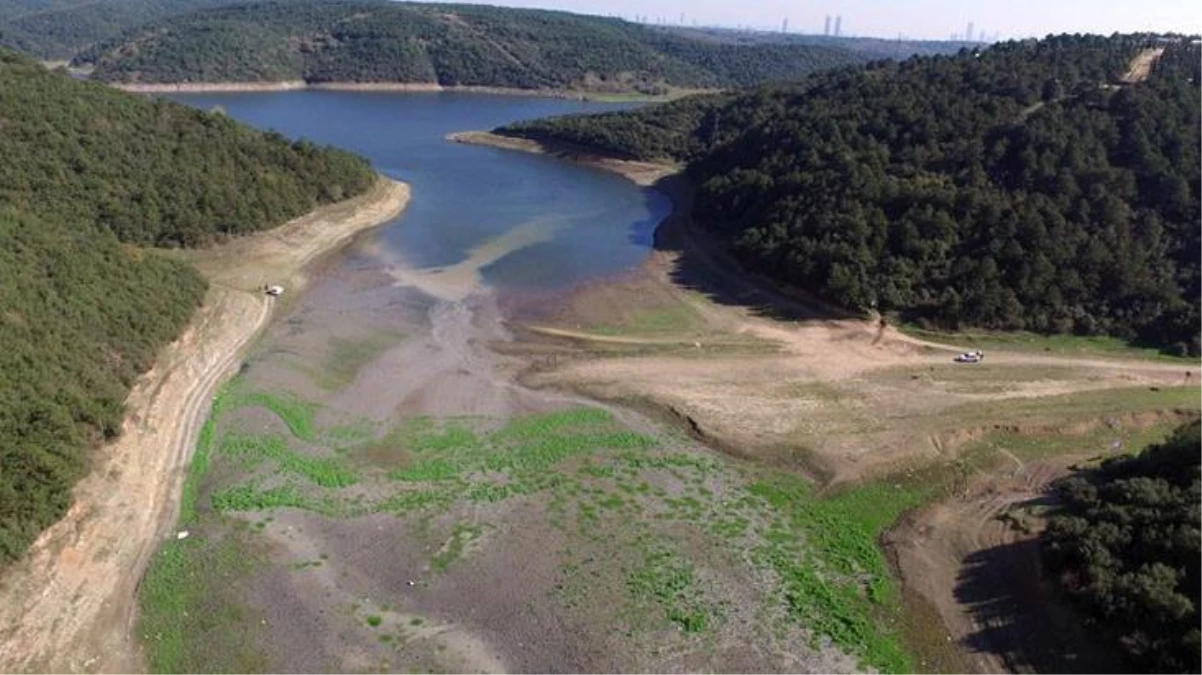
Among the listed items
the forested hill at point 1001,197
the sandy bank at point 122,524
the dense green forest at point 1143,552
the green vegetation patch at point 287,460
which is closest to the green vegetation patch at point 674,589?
the dense green forest at point 1143,552

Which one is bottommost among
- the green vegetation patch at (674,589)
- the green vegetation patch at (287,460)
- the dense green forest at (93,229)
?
the green vegetation patch at (674,589)

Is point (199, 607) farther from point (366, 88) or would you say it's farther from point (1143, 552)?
point (366, 88)

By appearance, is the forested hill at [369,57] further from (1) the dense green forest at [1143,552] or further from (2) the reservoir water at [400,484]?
(1) the dense green forest at [1143,552]

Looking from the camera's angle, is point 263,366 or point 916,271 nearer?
point 263,366

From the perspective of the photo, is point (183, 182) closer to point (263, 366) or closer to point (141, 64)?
point (263, 366)

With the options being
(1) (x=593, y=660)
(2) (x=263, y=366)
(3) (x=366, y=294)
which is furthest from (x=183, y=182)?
(1) (x=593, y=660)

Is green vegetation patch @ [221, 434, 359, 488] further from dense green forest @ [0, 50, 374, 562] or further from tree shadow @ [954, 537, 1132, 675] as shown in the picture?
tree shadow @ [954, 537, 1132, 675]

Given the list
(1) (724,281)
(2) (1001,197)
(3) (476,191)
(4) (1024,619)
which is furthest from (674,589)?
(3) (476,191)
